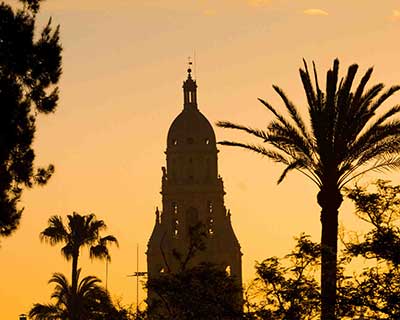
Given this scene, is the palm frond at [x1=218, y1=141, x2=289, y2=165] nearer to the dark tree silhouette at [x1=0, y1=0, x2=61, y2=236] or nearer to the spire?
the dark tree silhouette at [x1=0, y1=0, x2=61, y2=236]

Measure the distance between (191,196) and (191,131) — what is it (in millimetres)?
6467

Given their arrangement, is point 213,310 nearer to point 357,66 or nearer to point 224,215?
point 357,66

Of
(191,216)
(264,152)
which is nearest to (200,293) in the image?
(264,152)

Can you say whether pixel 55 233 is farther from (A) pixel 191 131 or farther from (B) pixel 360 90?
(A) pixel 191 131

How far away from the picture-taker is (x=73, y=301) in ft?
280

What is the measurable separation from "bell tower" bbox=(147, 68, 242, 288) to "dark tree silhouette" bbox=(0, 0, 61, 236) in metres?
99.2

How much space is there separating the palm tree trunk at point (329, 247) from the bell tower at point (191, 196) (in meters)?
96.1

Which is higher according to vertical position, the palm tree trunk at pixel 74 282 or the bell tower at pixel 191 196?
the bell tower at pixel 191 196

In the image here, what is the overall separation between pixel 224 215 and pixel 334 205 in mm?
102492

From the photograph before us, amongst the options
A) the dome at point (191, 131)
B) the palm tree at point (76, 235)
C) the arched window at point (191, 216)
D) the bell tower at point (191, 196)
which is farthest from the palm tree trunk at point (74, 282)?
the dome at point (191, 131)

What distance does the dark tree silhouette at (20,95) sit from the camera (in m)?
56.4

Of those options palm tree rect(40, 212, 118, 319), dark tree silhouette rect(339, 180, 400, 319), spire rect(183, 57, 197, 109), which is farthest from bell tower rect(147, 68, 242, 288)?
dark tree silhouette rect(339, 180, 400, 319)

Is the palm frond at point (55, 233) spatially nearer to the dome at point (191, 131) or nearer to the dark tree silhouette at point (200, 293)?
the dark tree silhouette at point (200, 293)

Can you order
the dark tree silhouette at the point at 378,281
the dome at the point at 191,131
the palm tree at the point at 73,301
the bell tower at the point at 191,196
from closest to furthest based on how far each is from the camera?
the dark tree silhouette at the point at 378,281, the palm tree at the point at 73,301, the bell tower at the point at 191,196, the dome at the point at 191,131
